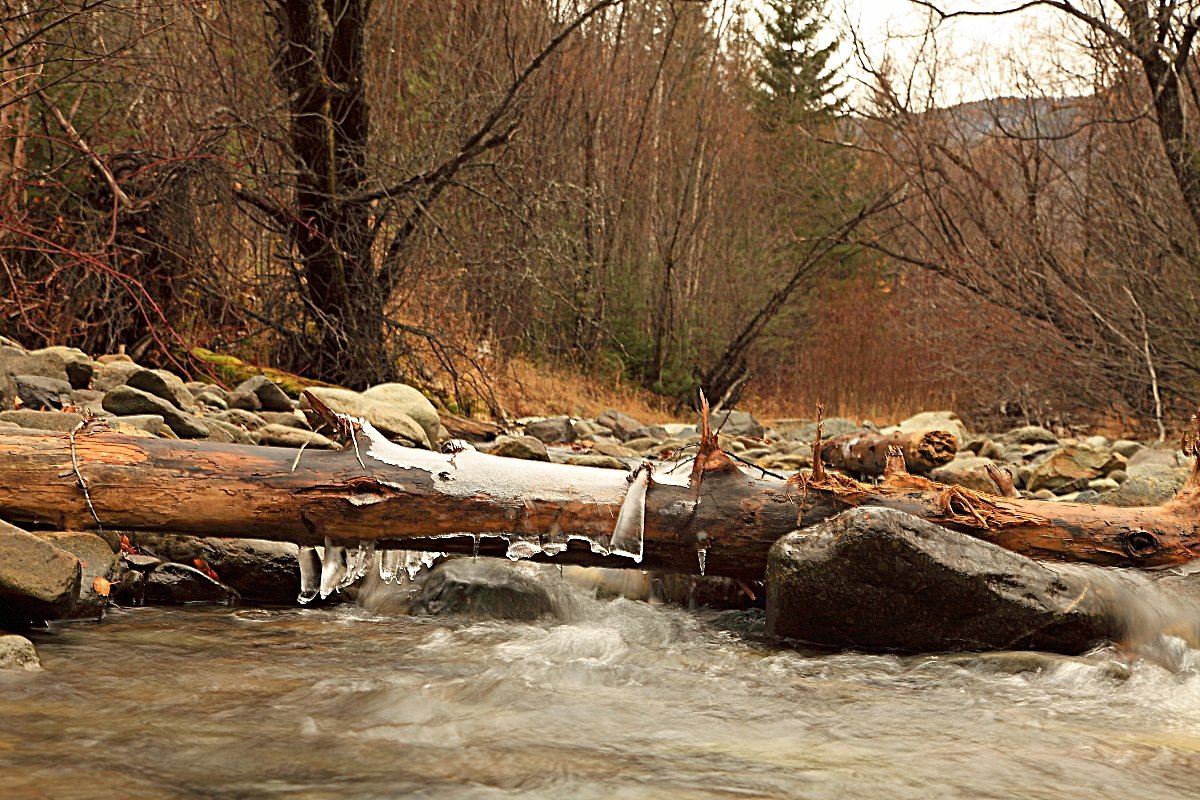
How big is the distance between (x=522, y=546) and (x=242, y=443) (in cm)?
188

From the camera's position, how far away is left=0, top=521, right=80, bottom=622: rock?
3.17m

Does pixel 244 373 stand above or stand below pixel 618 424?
above

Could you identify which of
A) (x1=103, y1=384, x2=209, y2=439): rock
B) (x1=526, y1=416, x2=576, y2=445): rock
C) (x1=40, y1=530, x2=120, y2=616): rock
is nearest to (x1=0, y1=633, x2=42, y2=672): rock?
(x1=40, y1=530, x2=120, y2=616): rock

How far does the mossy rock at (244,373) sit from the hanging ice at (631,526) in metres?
5.66

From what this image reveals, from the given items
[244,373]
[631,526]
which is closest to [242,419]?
[244,373]

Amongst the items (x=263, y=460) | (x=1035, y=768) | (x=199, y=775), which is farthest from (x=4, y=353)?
(x=1035, y=768)

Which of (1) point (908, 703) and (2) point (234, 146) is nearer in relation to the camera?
(1) point (908, 703)

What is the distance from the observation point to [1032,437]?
45.2 ft

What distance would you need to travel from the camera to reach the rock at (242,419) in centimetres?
648

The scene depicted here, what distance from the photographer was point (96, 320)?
8750mm

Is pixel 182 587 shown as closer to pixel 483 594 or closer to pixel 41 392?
pixel 483 594

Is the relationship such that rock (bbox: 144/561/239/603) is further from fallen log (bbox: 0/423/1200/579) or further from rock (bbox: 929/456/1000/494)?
rock (bbox: 929/456/1000/494)

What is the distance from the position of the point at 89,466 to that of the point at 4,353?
314 cm

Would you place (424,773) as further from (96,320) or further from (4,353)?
(96,320)
